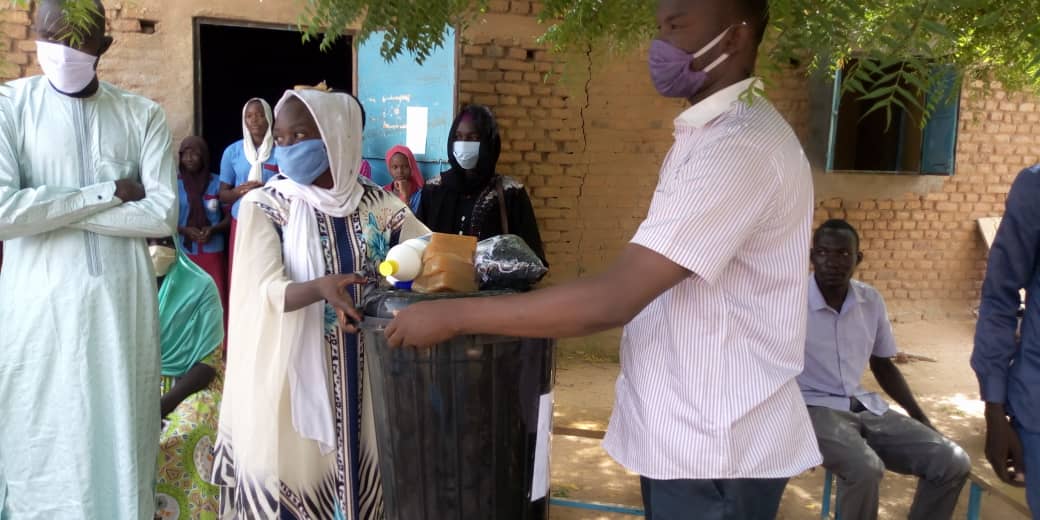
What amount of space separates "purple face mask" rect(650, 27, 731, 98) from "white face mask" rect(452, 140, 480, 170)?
2828mm

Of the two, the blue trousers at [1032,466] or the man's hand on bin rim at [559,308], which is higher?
the man's hand on bin rim at [559,308]

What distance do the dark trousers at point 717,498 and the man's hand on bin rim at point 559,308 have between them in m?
0.40

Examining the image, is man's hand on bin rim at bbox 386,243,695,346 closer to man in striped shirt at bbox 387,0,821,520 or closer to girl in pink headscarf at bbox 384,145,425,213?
man in striped shirt at bbox 387,0,821,520

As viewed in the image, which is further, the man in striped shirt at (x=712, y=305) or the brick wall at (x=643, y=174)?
the brick wall at (x=643, y=174)

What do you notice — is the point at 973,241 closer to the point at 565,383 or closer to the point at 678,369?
the point at 565,383

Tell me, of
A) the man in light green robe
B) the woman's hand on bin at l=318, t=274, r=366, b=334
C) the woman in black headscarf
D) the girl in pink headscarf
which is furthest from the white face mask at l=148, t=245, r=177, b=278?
the girl in pink headscarf

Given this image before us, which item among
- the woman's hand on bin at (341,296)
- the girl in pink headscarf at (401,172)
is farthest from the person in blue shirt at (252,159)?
the woman's hand on bin at (341,296)

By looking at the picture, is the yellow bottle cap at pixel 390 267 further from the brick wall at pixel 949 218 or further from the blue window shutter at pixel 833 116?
the brick wall at pixel 949 218

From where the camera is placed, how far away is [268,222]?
2373 mm

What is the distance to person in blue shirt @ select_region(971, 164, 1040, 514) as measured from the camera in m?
2.13

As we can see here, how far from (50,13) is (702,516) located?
2606mm

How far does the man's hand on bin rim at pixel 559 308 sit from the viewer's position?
1.42 metres

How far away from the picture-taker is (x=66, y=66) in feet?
8.96

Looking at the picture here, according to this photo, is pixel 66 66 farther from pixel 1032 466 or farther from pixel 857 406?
pixel 857 406
